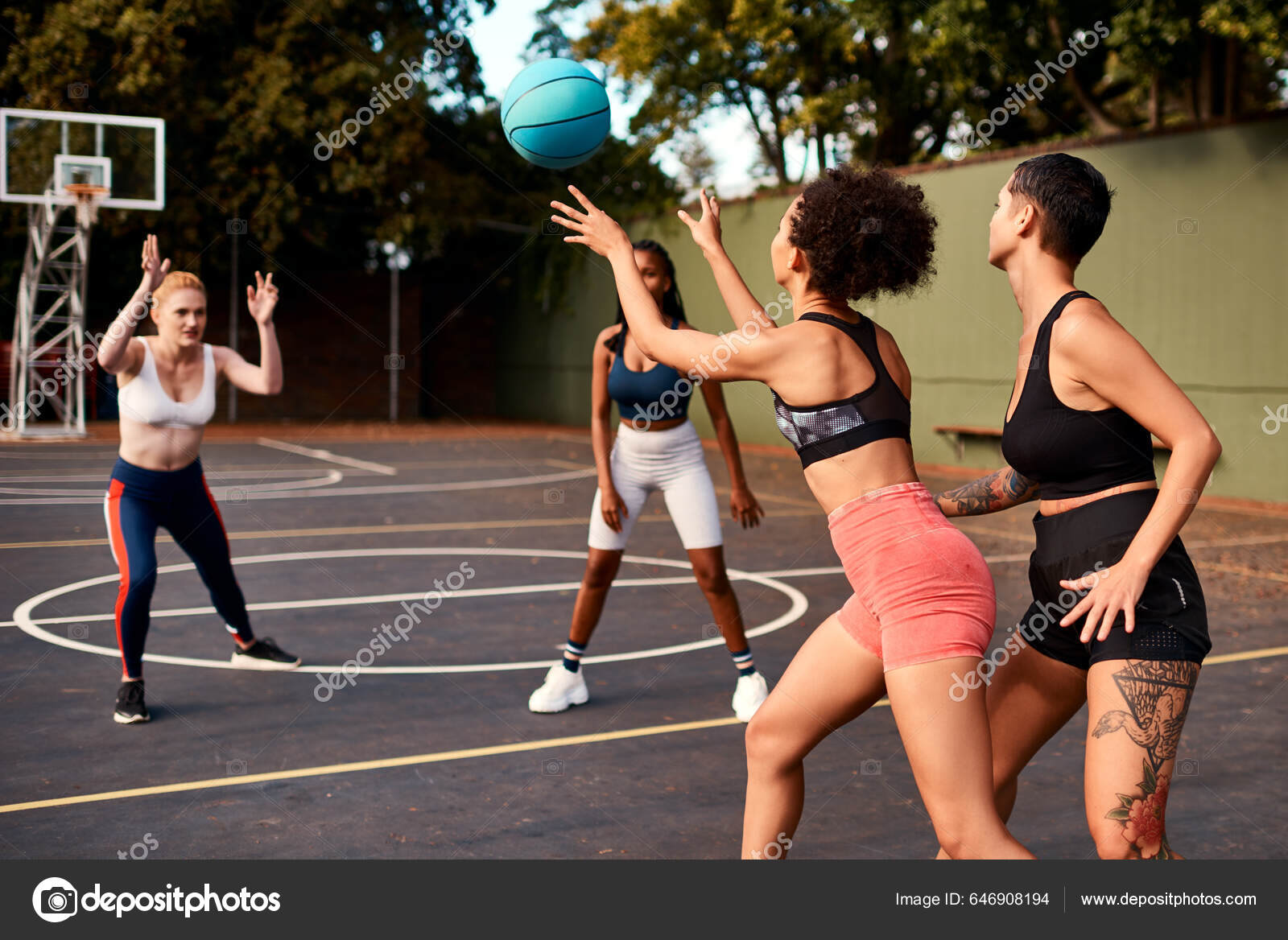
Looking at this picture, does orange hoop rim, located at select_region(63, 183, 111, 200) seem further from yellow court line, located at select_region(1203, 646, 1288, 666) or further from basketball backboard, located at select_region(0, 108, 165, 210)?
yellow court line, located at select_region(1203, 646, 1288, 666)

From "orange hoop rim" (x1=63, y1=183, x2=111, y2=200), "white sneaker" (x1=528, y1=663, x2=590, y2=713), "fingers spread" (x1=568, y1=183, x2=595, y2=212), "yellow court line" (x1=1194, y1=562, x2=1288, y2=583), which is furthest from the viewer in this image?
"orange hoop rim" (x1=63, y1=183, x2=111, y2=200)

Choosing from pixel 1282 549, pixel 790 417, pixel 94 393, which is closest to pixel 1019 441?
pixel 790 417

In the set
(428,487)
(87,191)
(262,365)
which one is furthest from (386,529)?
(87,191)

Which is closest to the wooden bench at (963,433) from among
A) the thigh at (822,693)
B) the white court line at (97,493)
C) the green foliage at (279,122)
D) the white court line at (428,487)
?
the white court line at (428,487)

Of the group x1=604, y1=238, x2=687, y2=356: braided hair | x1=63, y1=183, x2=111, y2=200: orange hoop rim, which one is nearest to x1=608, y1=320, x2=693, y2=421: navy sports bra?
x1=604, y1=238, x2=687, y2=356: braided hair

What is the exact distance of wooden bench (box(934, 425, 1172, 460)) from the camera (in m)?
17.9

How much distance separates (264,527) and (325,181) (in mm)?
16893

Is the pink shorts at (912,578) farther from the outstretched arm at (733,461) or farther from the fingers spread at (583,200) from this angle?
the outstretched arm at (733,461)

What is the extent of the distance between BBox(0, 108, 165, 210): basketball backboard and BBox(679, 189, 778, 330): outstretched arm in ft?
64.5

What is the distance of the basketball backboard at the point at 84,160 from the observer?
828 inches

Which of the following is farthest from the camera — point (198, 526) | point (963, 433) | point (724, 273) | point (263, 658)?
point (963, 433)

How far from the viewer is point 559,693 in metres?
5.98
